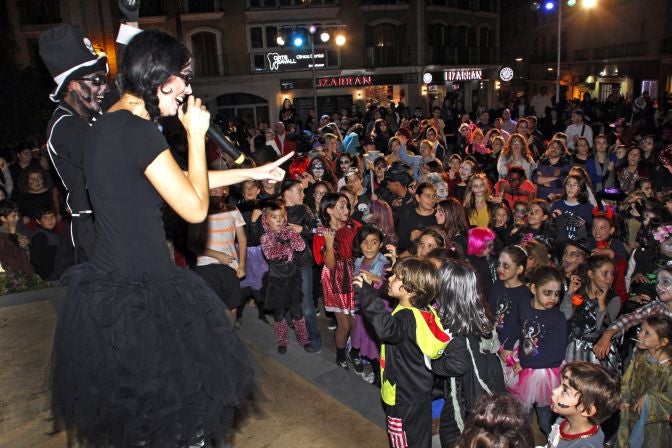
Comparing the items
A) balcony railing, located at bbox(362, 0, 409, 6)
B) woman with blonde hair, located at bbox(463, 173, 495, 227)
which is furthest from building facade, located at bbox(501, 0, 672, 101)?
woman with blonde hair, located at bbox(463, 173, 495, 227)

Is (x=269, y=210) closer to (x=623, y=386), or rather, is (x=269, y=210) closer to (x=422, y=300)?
(x=422, y=300)

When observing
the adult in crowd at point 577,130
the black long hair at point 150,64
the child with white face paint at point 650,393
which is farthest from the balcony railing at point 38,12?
the child with white face paint at point 650,393

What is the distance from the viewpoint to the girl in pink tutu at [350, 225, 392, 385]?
5383 millimetres

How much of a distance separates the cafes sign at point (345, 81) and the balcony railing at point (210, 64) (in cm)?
518

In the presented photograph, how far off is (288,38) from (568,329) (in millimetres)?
27322

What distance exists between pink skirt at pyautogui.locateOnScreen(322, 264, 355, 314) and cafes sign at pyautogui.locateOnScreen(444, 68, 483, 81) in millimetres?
29766

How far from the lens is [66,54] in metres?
3.11

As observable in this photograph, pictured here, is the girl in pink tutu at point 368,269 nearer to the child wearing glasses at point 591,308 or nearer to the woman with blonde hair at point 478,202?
the child wearing glasses at point 591,308

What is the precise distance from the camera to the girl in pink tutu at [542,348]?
4645 mm

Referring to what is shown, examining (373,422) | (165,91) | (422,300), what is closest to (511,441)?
(422,300)

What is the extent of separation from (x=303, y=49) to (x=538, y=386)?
2853 cm

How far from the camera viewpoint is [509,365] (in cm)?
500

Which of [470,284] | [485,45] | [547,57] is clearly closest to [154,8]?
[485,45]

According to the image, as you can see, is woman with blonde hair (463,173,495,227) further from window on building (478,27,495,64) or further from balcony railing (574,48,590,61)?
balcony railing (574,48,590,61)
